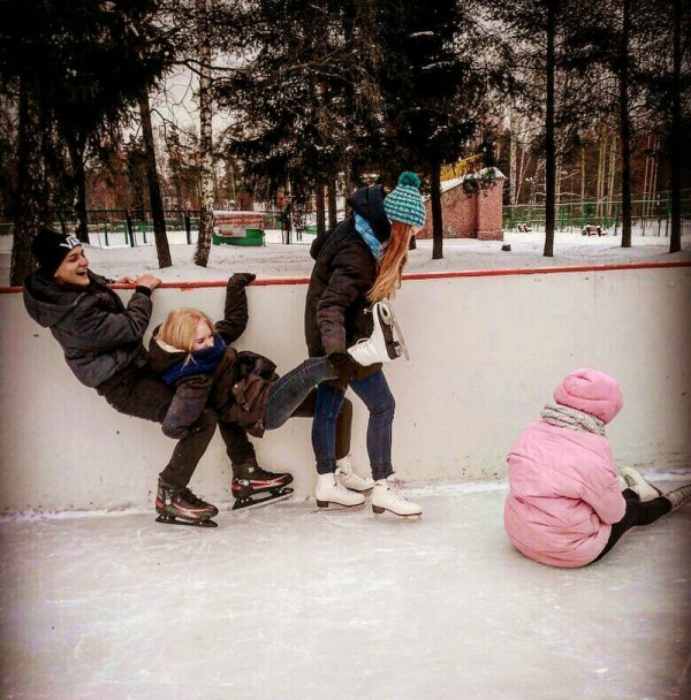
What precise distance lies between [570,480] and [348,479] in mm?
1037

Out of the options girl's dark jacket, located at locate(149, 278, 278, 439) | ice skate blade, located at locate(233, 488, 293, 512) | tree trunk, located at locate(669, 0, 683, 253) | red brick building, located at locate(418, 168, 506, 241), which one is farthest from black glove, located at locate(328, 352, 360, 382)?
red brick building, located at locate(418, 168, 506, 241)

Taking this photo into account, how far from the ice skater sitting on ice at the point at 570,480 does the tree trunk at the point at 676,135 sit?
102 inches

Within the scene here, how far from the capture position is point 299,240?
5488 mm

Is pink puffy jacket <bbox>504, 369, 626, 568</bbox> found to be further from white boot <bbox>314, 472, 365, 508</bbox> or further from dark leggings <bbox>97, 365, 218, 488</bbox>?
dark leggings <bbox>97, 365, 218, 488</bbox>

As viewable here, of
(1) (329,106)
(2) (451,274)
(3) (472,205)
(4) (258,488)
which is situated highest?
(1) (329,106)

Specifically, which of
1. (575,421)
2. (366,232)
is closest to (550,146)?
(366,232)

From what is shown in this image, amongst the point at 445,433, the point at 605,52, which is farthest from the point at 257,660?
the point at 605,52

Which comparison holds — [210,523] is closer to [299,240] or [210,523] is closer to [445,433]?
[445,433]

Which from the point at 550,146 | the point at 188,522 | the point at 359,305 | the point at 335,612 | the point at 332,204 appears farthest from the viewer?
the point at 550,146

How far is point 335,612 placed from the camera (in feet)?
5.82

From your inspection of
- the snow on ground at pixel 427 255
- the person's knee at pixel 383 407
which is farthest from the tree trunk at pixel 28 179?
the person's knee at pixel 383 407

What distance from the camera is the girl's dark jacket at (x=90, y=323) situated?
202 centimetres

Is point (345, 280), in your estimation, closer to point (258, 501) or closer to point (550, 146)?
point (258, 501)

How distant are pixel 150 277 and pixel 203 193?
417cm
